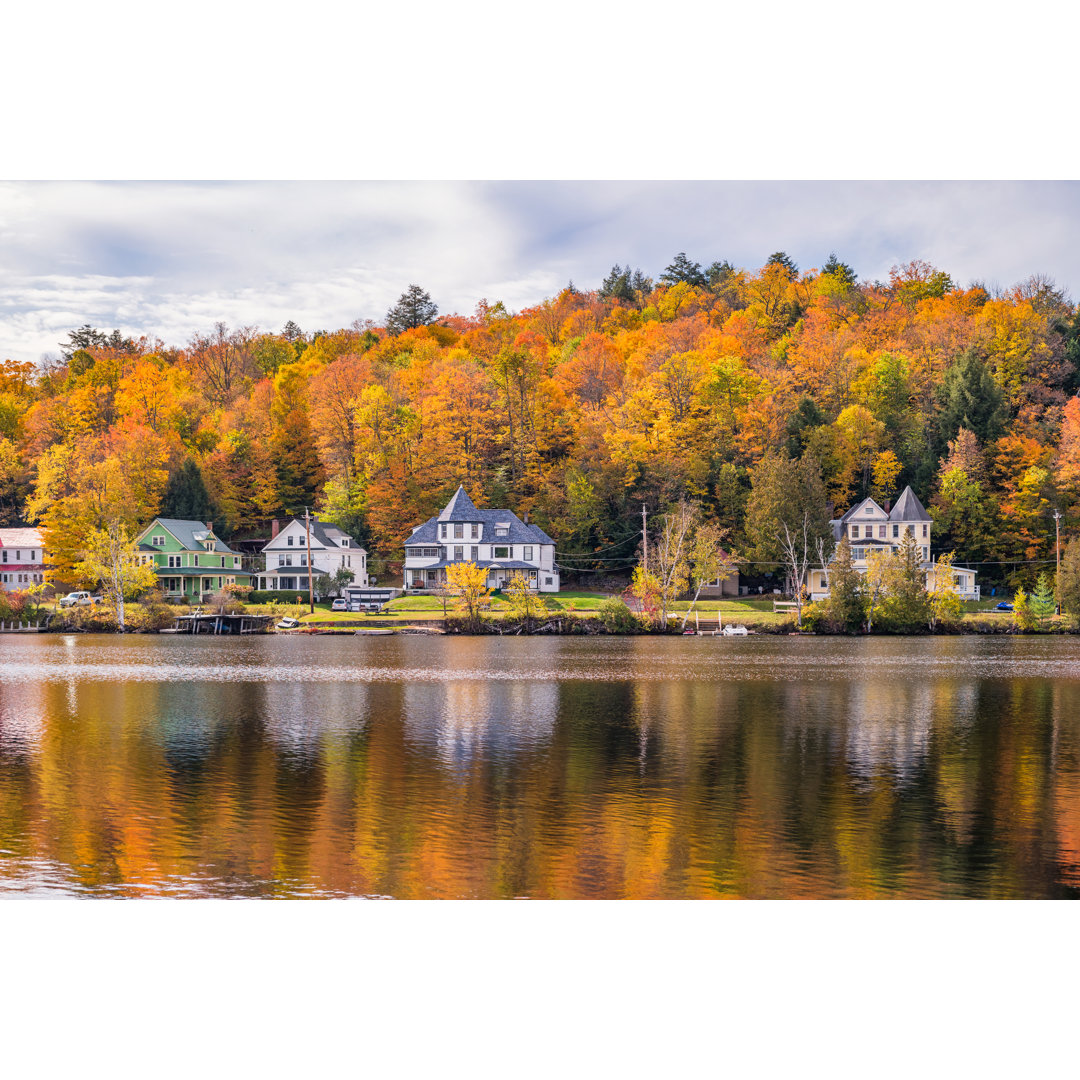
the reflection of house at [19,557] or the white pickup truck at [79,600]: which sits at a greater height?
the reflection of house at [19,557]

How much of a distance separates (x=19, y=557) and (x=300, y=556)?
1356 cm

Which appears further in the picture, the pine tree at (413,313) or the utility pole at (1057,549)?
the pine tree at (413,313)

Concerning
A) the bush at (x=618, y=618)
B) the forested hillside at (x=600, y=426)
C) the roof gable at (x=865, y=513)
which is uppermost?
the forested hillside at (x=600, y=426)

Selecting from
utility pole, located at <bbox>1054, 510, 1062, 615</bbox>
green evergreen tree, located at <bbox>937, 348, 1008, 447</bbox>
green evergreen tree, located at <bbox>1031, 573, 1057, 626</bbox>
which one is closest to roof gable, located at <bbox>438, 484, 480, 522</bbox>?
green evergreen tree, located at <bbox>937, 348, 1008, 447</bbox>

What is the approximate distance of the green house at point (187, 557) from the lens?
4638 centimetres

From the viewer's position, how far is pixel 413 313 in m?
66.7

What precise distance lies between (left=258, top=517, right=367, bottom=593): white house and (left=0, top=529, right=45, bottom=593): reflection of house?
10809 millimetres

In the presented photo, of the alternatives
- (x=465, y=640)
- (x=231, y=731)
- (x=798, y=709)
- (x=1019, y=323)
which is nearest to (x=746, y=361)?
(x=1019, y=323)

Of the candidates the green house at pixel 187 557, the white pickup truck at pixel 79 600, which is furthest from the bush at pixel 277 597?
the white pickup truck at pixel 79 600

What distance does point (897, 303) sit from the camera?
2085 inches

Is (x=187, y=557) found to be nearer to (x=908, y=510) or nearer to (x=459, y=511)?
(x=459, y=511)

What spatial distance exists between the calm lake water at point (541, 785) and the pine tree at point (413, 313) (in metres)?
46.6

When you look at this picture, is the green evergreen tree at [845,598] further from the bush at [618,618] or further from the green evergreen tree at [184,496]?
the green evergreen tree at [184,496]

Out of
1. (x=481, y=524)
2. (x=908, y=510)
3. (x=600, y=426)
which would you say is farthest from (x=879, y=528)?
(x=481, y=524)
